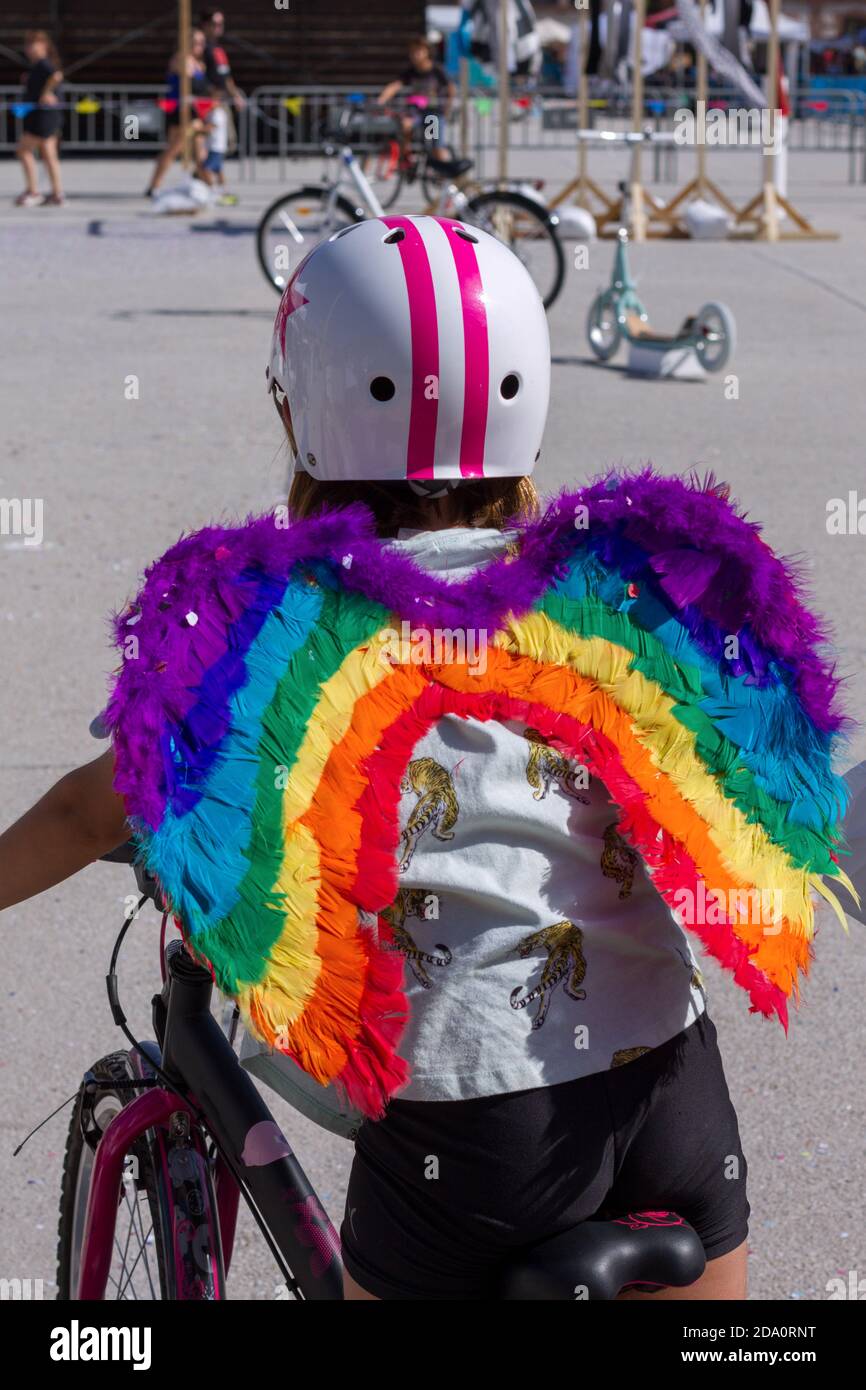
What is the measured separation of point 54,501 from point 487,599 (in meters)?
6.36

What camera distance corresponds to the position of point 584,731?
1.64 meters

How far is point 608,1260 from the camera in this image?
1.52 meters

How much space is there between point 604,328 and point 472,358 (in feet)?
31.8

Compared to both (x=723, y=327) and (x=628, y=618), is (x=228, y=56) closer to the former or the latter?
(x=723, y=327)

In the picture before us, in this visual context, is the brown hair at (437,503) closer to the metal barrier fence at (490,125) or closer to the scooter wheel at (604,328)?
the scooter wheel at (604,328)

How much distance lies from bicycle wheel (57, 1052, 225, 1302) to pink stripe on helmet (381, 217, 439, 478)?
87cm

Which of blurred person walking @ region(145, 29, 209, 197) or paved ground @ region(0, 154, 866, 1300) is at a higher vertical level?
blurred person walking @ region(145, 29, 209, 197)

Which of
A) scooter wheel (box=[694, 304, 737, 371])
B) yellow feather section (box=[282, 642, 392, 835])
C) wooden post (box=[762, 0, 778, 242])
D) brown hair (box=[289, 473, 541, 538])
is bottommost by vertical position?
yellow feather section (box=[282, 642, 392, 835])

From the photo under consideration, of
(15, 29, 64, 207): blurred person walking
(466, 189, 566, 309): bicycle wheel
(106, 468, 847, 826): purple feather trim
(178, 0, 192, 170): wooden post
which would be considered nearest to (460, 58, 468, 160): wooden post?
(178, 0, 192, 170): wooden post

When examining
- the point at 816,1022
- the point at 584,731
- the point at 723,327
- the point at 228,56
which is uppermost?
the point at 228,56

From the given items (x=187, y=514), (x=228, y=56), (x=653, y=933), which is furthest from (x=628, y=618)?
(x=228, y=56)

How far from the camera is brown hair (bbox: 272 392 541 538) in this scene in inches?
72.9

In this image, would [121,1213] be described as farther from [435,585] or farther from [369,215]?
[369,215]

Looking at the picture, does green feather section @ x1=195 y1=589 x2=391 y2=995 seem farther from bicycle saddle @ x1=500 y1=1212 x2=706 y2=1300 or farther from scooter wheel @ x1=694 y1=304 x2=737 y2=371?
scooter wheel @ x1=694 y1=304 x2=737 y2=371
